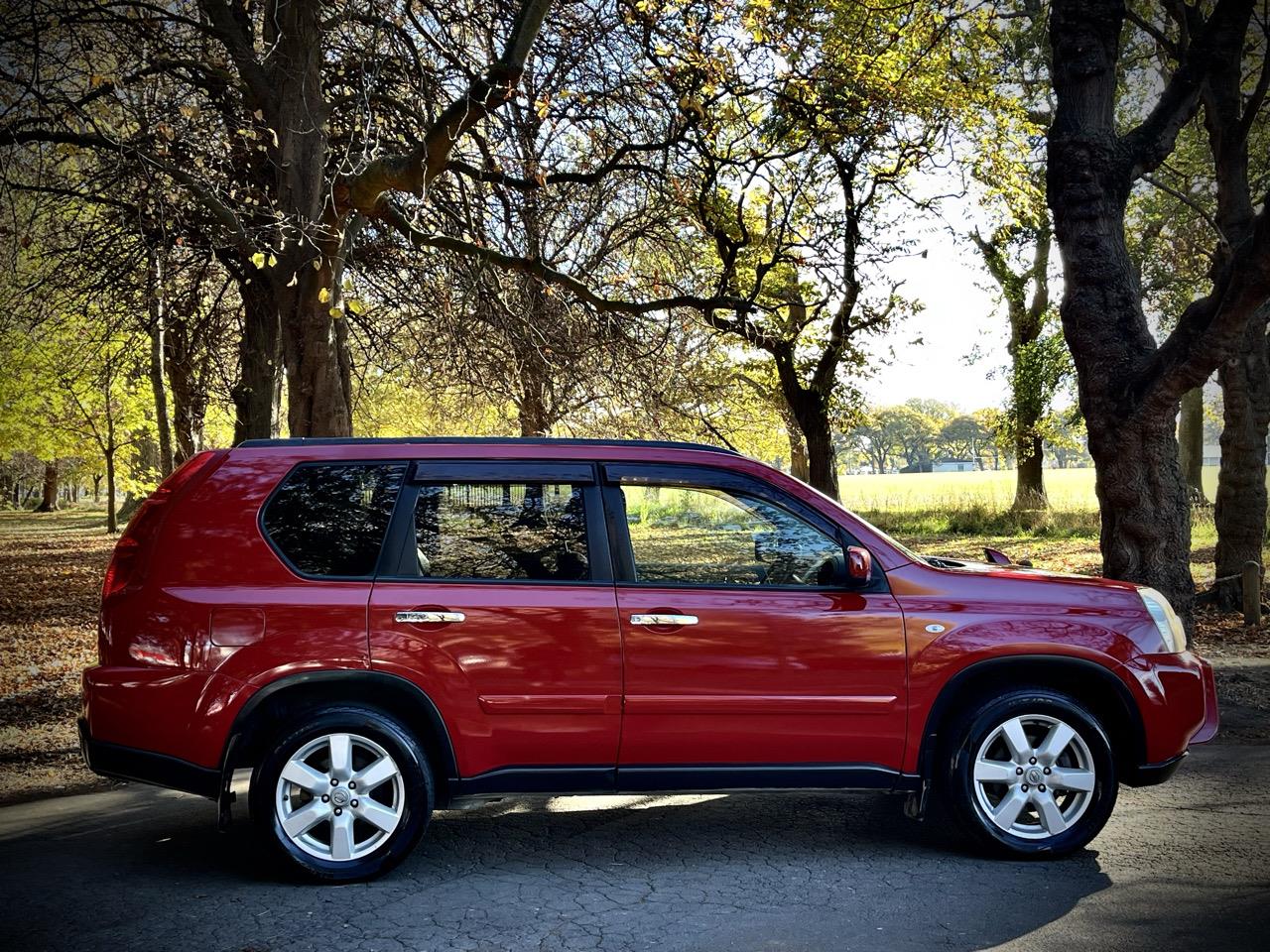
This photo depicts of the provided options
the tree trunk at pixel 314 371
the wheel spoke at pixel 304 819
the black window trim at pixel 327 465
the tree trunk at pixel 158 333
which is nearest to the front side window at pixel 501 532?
the black window trim at pixel 327 465

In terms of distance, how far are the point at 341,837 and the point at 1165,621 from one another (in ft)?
12.8

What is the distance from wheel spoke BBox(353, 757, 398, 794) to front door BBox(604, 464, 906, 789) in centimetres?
103

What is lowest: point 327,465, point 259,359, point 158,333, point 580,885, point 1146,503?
point 580,885

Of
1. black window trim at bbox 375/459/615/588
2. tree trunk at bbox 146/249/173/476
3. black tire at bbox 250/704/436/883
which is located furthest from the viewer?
tree trunk at bbox 146/249/173/476

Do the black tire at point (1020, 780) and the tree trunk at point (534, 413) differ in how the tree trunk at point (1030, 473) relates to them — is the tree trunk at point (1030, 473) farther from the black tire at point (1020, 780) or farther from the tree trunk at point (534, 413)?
the black tire at point (1020, 780)

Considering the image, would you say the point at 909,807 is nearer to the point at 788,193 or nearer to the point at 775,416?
the point at 788,193

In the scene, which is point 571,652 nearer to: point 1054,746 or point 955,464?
point 1054,746

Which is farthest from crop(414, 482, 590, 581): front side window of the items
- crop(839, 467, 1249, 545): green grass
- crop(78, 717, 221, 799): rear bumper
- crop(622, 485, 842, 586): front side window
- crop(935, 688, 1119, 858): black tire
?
crop(839, 467, 1249, 545): green grass

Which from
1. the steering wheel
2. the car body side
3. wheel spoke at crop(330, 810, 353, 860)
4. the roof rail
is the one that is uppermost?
the roof rail

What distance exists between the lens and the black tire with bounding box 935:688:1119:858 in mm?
5156

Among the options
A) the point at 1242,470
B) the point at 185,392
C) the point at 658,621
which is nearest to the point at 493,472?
the point at 658,621

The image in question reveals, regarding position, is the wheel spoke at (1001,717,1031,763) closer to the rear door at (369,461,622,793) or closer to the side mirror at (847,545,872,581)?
the side mirror at (847,545,872,581)

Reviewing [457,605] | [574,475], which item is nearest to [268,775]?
[457,605]

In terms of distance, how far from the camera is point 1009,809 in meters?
5.20
